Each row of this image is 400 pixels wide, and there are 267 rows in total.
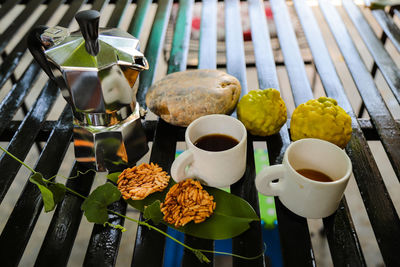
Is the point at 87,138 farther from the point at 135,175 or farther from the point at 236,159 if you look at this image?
the point at 236,159

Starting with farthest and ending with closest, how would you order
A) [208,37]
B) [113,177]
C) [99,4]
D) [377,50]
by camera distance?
[99,4] < [208,37] < [377,50] < [113,177]

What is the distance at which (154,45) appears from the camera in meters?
0.87

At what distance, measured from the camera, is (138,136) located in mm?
616

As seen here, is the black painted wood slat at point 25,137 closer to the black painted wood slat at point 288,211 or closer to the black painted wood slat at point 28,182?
the black painted wood slat at point 28,182

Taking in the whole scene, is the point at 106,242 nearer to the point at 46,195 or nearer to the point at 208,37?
the point at 46,195

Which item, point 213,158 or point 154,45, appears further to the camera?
point 154,45

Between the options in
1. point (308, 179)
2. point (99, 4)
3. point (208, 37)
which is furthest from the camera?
point (99, 4)

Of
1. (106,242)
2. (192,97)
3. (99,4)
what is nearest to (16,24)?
(99,4)

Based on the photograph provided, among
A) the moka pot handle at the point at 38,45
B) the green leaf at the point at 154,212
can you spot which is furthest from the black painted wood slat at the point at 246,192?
the moka pot handle at the point at 38,45

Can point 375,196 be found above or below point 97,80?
below

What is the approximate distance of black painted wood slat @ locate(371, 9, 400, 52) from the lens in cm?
81

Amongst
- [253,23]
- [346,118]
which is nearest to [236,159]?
[346,118]

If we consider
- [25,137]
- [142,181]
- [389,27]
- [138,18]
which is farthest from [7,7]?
[389,27]

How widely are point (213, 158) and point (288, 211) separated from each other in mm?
128
